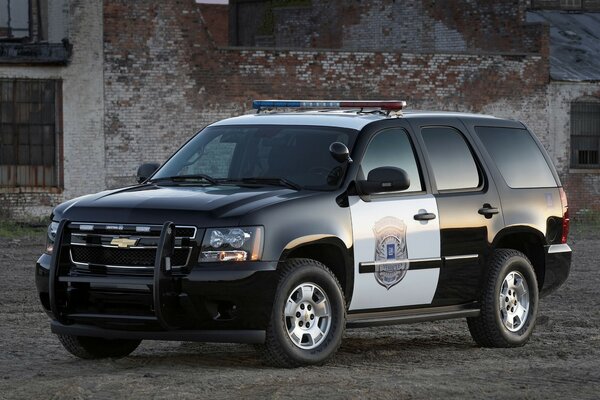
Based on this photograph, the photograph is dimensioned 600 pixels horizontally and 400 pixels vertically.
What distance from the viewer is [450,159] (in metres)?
11.4

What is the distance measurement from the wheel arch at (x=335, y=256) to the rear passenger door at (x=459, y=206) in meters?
0.97

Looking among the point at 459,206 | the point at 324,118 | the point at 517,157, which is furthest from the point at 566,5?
the point at 324,118

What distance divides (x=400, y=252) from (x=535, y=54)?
960 inches

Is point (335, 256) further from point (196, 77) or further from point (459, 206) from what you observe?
point (196, 77)

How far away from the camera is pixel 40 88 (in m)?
29.5

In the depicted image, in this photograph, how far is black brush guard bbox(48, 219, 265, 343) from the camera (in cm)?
945

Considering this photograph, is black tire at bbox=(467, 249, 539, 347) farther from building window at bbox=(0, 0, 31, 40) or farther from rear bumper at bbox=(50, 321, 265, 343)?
building window at bbox=(0, 0, 31, 40)

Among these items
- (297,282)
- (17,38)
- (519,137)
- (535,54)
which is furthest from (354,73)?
(297,282)

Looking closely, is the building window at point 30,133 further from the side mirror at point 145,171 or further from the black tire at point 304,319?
the black tire at point 304,319

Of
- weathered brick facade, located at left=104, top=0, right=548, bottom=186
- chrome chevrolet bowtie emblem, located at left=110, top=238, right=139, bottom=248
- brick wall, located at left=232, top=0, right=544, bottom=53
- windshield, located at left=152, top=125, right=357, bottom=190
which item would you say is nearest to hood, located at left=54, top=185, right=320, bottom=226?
chrome chevrolet bowtie emblem, located at left=110, top=238, right=139, bottom=248

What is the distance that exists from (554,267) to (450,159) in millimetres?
1424

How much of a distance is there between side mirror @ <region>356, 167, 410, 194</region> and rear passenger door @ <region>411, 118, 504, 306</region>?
678 millimetres

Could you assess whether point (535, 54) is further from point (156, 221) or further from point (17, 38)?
point (156, 221)

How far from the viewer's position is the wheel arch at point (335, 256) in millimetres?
10062
